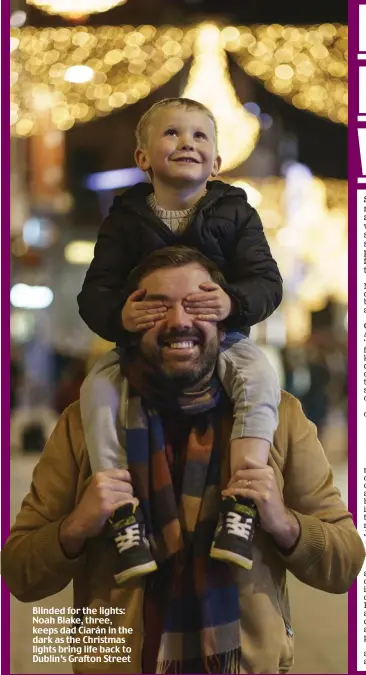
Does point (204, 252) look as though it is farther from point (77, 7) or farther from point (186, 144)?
point (77, 7)

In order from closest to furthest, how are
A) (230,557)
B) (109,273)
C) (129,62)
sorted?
(230,557), (109,273), (129,62)

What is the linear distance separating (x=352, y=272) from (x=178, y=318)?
45cm

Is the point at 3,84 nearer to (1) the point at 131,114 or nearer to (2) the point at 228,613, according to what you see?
(1) the point at 131,114

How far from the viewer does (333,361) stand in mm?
2148

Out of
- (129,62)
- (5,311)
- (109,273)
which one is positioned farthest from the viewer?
(129,62)

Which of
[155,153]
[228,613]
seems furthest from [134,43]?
[228,613]

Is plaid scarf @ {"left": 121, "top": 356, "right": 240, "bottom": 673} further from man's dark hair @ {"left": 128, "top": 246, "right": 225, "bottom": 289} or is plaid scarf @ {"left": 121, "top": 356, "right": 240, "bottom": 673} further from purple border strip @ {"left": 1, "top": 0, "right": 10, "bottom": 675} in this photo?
purple border strip @ {"left": 1, "top": 0, "right": 10, "bottom": 675}

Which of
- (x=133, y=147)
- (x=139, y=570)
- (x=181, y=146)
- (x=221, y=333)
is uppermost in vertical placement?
(x=133, y=147)

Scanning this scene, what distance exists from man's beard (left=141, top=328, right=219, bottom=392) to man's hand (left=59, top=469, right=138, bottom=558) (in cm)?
13

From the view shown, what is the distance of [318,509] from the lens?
3.78 ft

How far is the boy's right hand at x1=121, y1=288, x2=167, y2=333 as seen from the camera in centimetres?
107

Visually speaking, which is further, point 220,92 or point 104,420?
point 220,92

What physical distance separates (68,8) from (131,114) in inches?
8.2

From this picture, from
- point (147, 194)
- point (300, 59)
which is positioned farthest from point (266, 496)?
point (300, 59)
